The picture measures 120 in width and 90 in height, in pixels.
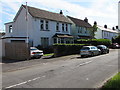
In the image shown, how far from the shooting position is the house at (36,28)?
26594mm

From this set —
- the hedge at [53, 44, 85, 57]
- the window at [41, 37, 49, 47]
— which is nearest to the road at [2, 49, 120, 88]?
the hedge at [53, 44, 85, 57]

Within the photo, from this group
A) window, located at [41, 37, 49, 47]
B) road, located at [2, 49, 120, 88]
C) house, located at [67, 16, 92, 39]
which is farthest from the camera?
house, located at [67, 16, 92, 39]

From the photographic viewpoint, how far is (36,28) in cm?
2672

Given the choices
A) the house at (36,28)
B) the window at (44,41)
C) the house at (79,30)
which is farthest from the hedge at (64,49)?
the house at (79,30)

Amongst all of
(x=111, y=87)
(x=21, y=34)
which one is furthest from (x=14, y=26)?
(x=111, y=87)

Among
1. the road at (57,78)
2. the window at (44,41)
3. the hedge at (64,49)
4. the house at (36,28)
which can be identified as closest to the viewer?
the road at (57,78)

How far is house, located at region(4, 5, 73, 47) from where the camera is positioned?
1047 inches

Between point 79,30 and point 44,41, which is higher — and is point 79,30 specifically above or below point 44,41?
above

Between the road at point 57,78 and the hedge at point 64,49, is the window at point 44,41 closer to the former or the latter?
the hedge at point 64,49

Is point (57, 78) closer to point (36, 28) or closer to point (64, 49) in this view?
point (64, 49)

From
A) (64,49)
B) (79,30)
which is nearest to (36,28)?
(64,49)

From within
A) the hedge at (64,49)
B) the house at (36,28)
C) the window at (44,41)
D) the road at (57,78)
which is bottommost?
the road at (57,78)

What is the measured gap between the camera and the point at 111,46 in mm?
43812

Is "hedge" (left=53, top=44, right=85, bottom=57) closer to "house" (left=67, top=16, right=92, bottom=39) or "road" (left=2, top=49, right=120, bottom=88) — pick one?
"road" (left=2, top=49, right=120, bottom=88)
